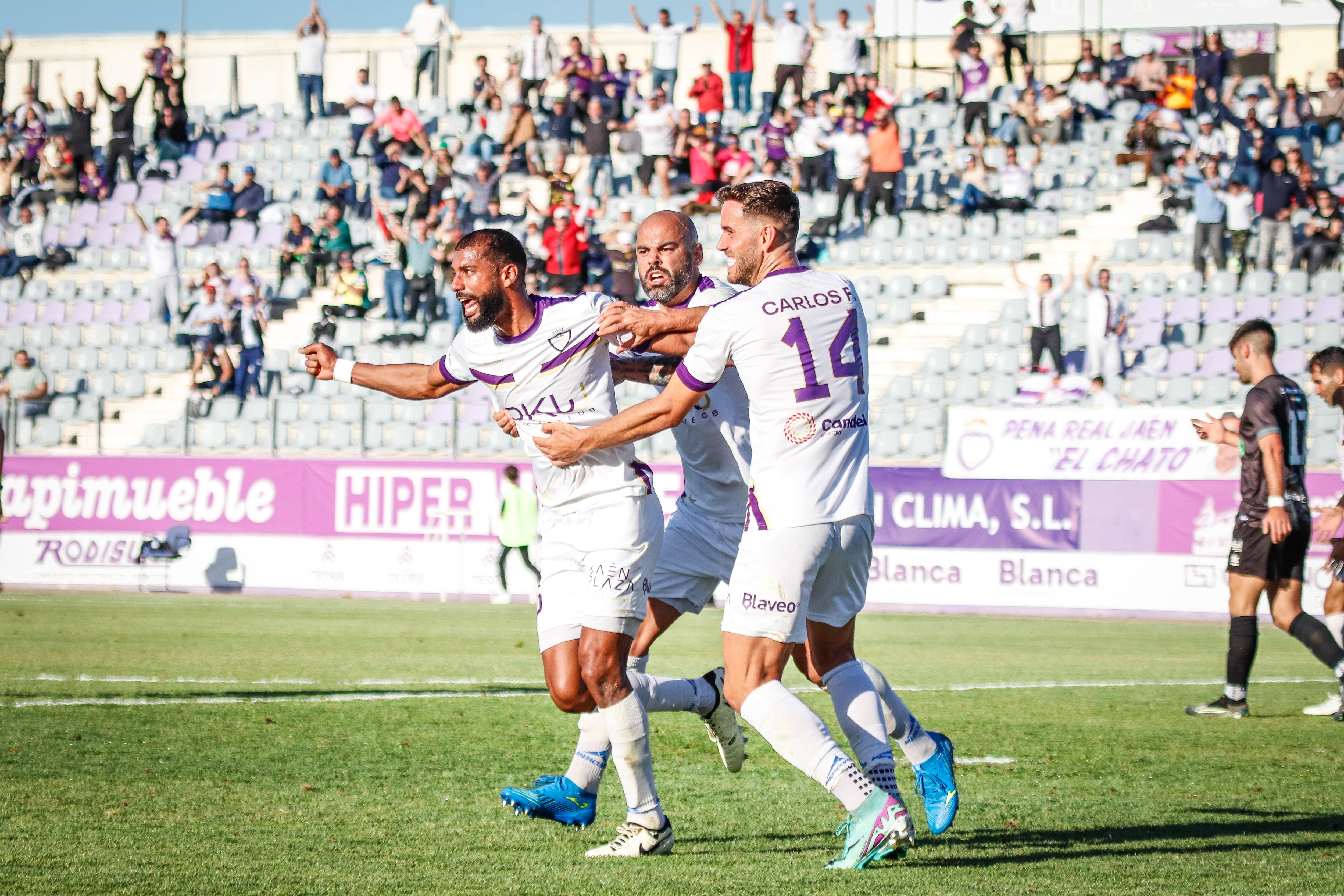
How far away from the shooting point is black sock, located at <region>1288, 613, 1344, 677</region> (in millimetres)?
9102

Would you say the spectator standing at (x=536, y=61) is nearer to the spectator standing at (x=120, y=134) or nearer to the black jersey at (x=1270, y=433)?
the spectator standing at (x=120, y=134)

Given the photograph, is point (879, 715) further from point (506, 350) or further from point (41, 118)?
point (41, 118)

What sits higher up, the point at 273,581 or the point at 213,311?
the point at 213,311

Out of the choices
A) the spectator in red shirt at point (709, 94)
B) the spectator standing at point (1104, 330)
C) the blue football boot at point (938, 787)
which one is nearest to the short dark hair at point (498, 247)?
the blue football boot at point (938, 787)

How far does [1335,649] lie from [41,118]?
2930 centimetres

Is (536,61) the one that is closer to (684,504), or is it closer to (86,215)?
(86,215)

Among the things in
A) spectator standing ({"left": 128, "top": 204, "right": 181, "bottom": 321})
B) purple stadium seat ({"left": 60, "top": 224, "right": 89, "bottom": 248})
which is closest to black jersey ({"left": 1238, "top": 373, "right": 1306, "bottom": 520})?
spectator standing ({"left": 128, "top": 204, "right": 181, "bottom": 321})

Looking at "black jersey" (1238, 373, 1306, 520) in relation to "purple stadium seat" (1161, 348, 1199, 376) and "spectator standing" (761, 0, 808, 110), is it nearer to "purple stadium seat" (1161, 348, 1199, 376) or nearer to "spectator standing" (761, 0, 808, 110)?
"purple stadium seat" (1161, 348, 1199, 376)

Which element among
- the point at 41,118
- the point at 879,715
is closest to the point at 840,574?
the point at 879,715

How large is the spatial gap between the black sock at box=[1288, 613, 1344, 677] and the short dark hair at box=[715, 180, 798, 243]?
5605 millimetres

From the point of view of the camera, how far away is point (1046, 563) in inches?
734

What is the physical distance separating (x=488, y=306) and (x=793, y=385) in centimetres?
138

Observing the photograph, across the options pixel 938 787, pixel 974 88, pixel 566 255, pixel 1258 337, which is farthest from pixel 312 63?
pixel 938 787

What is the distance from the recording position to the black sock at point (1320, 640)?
9.10 metres
